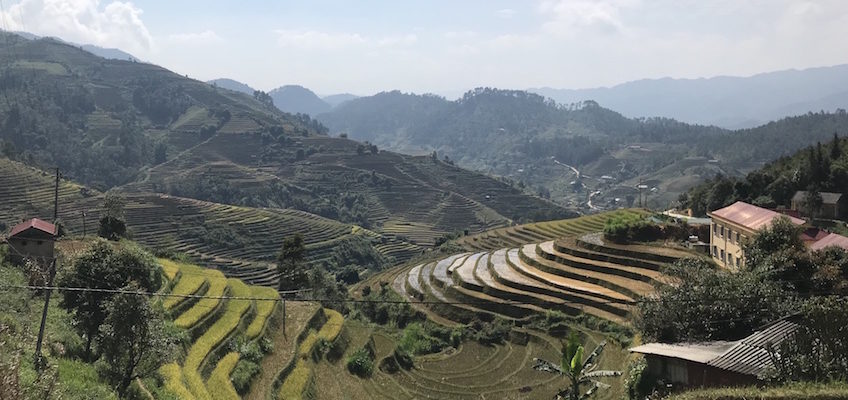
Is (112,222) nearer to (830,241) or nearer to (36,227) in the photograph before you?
(36,227)

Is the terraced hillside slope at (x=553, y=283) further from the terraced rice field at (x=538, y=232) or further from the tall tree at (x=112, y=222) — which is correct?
the tall tree at (x=112, y=222)

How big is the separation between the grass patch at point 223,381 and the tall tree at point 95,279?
342 centimetres

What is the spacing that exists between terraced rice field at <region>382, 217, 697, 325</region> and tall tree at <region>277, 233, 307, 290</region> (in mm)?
7035

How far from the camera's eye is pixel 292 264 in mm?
34344

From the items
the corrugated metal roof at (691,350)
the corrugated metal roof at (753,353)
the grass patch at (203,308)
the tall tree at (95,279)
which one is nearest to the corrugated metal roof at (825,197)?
the corrugated metal roof at (691,350)

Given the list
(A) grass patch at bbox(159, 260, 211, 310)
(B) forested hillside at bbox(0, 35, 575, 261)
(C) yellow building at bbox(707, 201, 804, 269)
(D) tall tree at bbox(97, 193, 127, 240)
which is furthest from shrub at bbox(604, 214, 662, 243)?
(B) forested hillside at bbox(0, 35, 575, 261)

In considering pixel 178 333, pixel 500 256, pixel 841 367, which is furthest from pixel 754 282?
pixel 500 256

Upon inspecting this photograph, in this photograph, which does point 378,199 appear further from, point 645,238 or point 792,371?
point 792,371

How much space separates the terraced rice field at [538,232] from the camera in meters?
52.2

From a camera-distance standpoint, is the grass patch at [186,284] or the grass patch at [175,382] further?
the grass patch at [186,284]

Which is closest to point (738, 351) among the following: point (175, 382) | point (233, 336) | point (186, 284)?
point (175, 382)

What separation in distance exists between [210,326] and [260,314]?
124 inches

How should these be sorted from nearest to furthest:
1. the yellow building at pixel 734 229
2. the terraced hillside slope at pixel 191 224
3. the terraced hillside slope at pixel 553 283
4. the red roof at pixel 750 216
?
the red roof at pixel 750 216
the yellow building at pixel 734 229
the terraced hillside slope at pixel 553 283
the terraced hillside slope at pixel 191 224

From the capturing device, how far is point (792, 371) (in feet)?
37.4
